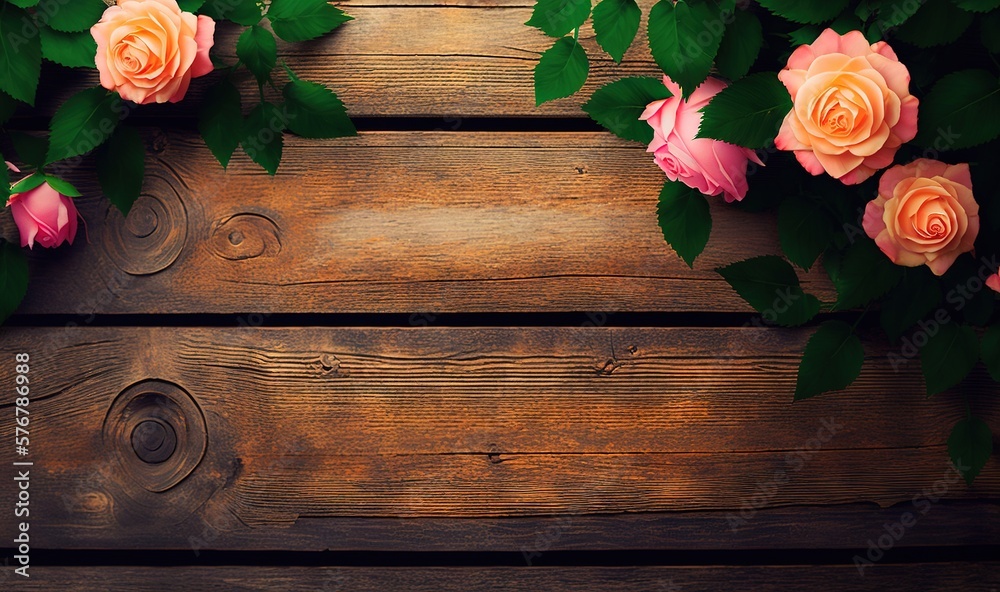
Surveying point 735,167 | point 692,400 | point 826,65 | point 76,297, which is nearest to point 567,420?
point 692,400

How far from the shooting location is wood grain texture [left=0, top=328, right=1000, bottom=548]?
649 millimetres

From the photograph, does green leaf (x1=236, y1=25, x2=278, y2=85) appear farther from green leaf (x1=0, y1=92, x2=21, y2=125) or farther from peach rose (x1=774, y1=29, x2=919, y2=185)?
peach rose (x1=774, y1=29, x2=919, y2=185)

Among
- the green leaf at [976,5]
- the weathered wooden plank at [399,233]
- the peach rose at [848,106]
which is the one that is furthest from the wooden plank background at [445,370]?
the green leaf at [976,5]

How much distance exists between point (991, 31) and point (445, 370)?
0.57m

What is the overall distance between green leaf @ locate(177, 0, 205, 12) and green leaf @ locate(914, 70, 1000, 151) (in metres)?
0.65

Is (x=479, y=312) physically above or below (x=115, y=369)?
above

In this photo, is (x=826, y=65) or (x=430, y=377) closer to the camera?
(x=826, y=65)

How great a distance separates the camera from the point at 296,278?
65 cm

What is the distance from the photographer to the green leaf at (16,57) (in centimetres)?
59

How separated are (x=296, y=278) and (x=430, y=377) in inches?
6.4

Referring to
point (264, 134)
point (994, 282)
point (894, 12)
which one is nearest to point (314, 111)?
point (264, 134)

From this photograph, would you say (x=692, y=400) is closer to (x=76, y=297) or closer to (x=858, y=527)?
(x=858, y=527)

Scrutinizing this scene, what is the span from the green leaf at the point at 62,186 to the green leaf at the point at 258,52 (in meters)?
0.20
